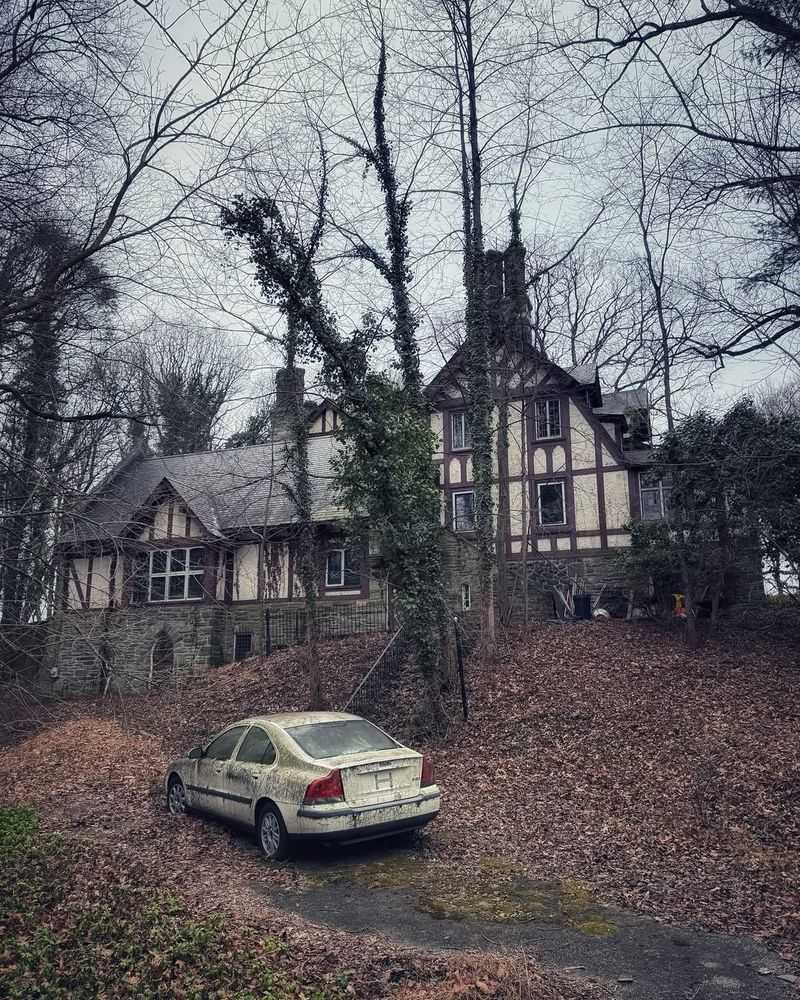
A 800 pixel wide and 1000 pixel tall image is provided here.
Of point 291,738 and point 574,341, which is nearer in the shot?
point 291,738

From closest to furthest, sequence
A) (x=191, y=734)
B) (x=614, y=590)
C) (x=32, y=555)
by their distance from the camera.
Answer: (x=32, y=555)
(x=191, y=734)
(x=614, y=590)

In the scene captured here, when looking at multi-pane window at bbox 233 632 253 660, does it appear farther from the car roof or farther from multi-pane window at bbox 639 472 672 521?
the car roof

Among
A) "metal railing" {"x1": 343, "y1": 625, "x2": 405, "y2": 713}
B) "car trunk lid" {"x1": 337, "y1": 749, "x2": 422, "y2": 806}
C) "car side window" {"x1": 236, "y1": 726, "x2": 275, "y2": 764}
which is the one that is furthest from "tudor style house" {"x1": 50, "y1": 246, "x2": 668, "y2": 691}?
"car trunk lid" {"x1": 337, "y1": 749, "x2": 422, "y2": 806}

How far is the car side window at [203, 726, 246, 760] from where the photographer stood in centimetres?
966

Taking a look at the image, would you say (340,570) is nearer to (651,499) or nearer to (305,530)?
(305,530)

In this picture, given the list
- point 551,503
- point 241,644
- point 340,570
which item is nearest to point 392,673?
point 340,570

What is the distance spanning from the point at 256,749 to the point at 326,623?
1632 centimetres

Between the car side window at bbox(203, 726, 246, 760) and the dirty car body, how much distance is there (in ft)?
0.06

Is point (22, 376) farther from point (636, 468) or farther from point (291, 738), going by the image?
point (636, 468)

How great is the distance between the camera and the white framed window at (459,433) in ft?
89.3

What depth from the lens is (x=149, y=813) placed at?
1046cm

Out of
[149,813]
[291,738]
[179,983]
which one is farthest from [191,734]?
[179,983]

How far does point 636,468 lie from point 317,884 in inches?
772

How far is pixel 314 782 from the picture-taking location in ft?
26.1
